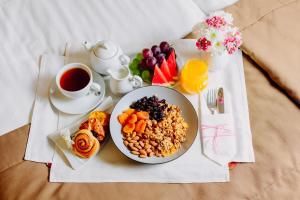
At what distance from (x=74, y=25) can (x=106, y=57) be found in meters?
0.30

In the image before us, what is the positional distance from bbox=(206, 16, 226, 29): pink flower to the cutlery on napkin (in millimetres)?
210

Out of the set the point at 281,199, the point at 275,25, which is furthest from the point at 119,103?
the point at 275,25

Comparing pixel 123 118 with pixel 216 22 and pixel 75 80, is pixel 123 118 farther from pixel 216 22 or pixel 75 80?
pixel 216 22

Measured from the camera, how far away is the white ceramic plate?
38.4 inches

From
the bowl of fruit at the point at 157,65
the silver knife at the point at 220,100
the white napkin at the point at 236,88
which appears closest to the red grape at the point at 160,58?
the bowl of fruit at the point at 157,65

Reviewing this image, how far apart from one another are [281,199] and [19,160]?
0.74 metres

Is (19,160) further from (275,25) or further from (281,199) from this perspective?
(275,25)

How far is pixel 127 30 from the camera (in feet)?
4.13

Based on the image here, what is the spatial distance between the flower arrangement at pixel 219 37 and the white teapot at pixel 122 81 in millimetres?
239

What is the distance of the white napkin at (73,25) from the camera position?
1.19 metres

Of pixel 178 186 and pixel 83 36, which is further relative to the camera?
pixel 83 36

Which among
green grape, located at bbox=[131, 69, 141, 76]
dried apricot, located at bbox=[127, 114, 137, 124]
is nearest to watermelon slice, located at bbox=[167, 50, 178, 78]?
green grape, located at bbox=[131, 69, 141, 76]

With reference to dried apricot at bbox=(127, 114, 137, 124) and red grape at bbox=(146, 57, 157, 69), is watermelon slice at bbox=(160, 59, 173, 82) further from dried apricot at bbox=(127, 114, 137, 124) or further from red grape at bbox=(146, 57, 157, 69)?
dried apricot at bbox=(127, 114, 137, 124)

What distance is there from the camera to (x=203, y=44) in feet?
3.61
